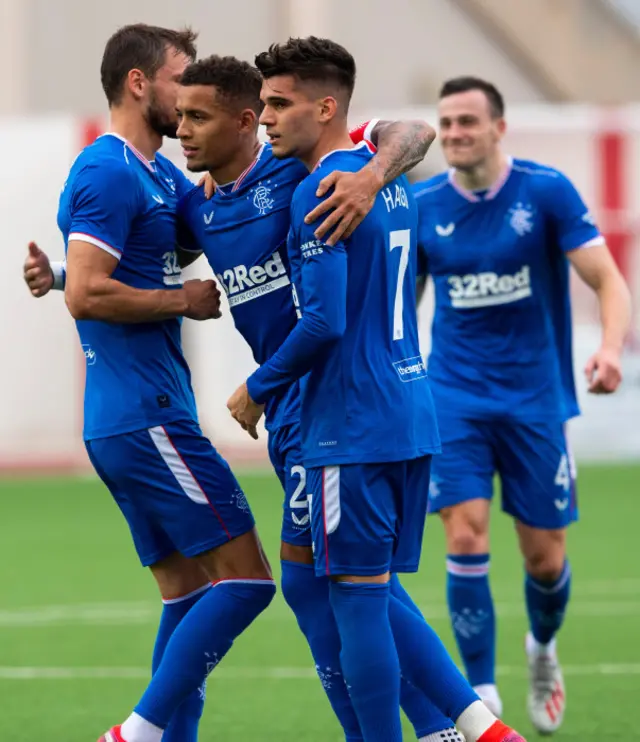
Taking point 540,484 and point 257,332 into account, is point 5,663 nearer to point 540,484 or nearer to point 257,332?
point 540,484

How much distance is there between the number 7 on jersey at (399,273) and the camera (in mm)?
4512

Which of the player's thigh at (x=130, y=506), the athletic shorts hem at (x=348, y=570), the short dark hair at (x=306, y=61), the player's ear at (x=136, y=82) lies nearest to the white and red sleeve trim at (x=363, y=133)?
the short dark hair at (x=306, y=61)

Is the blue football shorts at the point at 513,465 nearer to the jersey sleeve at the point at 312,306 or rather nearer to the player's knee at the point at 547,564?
the player's knee at the point at 547,564

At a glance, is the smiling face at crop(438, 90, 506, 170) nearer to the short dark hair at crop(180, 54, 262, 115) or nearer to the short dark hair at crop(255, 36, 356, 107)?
the short dark hair at crop(180, 54, 262, 115)

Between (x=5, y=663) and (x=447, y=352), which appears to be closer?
(x=447, y=352)

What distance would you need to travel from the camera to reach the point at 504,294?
627cm

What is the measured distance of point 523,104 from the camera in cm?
2580

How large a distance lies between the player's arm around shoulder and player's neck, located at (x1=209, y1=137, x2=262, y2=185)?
4.47ft

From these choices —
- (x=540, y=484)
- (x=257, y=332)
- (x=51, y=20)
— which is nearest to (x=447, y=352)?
(x=540, y=484)

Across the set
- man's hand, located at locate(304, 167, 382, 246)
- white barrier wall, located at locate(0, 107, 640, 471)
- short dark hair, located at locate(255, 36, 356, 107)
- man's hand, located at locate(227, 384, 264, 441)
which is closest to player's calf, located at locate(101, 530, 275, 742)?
man's hand, located at locate(227, 384, 264, 441)

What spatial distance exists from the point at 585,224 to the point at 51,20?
764 inches

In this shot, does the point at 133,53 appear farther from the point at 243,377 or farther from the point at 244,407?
the point at 243,377

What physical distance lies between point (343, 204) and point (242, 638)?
3965 mm

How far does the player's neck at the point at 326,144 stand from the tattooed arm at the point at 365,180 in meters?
0.11
